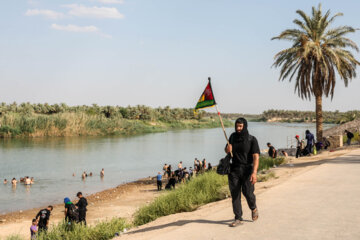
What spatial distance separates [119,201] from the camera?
20219mm

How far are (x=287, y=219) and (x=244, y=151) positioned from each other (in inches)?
62.5

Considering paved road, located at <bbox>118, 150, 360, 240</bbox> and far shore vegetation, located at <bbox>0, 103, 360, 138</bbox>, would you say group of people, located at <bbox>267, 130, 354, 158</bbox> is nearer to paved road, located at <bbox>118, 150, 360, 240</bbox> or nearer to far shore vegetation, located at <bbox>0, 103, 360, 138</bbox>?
paved road, located at <bbox>118, 150, 360, 240</bbox>

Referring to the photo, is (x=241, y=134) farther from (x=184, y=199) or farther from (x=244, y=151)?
(x=184, y=199)

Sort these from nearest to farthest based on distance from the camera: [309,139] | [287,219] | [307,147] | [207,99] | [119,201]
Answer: [287,219] → [207,99] → [119,201] → [309,139] → [307,147]

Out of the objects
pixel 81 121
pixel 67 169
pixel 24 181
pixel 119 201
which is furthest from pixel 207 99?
pixel 81 121

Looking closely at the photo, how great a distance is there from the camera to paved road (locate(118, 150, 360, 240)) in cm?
570

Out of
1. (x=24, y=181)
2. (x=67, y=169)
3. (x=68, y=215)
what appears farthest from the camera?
(x=67, y=169)

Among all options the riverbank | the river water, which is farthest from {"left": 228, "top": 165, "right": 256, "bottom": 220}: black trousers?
the river water

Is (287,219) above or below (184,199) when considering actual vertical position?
above

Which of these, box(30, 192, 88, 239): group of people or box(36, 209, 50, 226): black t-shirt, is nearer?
box(30, 192, 88, 239): group of people

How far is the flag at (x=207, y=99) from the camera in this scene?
8.33 m

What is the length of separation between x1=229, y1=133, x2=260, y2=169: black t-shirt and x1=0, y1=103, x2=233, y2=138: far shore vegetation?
2864 inches

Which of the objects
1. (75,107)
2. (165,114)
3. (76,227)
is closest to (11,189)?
(76,227)

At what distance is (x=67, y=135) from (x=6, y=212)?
191 ft
